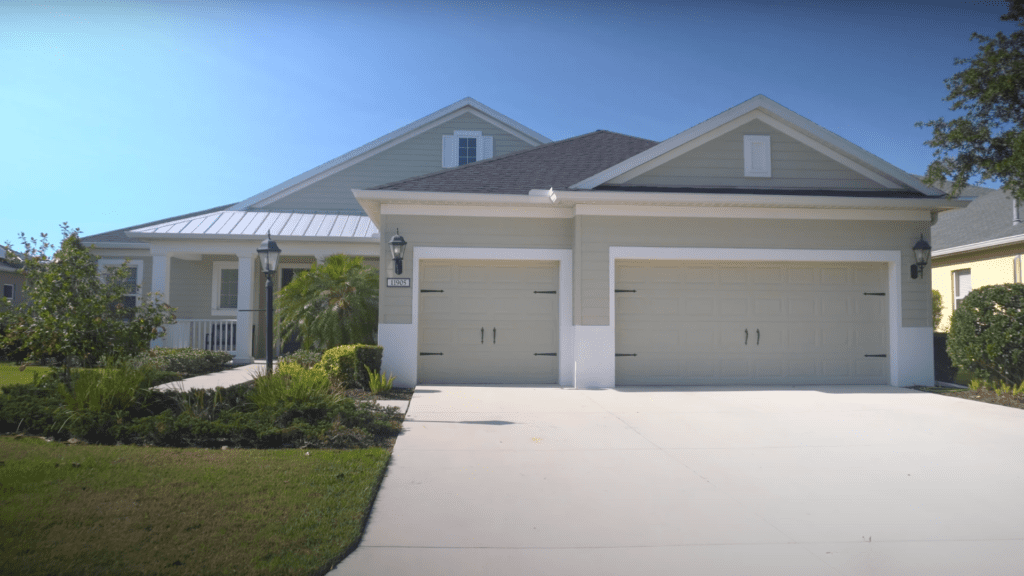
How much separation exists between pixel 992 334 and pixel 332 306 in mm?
10917

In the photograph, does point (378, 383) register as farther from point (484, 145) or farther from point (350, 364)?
point (484, 145)

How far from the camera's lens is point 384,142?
679 inches

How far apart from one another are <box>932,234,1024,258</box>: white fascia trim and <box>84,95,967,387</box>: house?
12.4 feet

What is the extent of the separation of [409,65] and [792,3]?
4228mm

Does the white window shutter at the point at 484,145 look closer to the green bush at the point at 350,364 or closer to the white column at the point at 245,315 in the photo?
the white column at the point at 245,315

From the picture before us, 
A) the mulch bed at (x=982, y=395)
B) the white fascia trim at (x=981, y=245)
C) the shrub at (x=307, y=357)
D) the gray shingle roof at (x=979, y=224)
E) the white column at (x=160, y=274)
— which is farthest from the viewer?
the gray shingle roof at (x=979, y=224)

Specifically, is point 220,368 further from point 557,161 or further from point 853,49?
point 853,49

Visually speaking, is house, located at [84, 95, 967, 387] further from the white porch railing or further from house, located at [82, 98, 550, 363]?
the white porch railing

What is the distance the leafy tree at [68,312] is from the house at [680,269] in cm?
397

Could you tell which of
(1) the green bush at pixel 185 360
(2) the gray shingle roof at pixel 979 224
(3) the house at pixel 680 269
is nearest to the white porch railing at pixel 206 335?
(1) the green bush at pixel 185 360

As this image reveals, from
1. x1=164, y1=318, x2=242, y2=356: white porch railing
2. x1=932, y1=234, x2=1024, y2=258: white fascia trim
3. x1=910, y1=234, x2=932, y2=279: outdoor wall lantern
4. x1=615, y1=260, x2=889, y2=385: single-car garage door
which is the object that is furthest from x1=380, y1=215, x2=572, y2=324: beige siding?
x1=932, y1=234, x2=1024, y2=258: white fascia trim

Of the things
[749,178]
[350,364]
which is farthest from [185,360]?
[749,178]

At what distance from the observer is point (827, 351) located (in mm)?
11406

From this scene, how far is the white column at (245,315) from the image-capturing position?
14.1m
